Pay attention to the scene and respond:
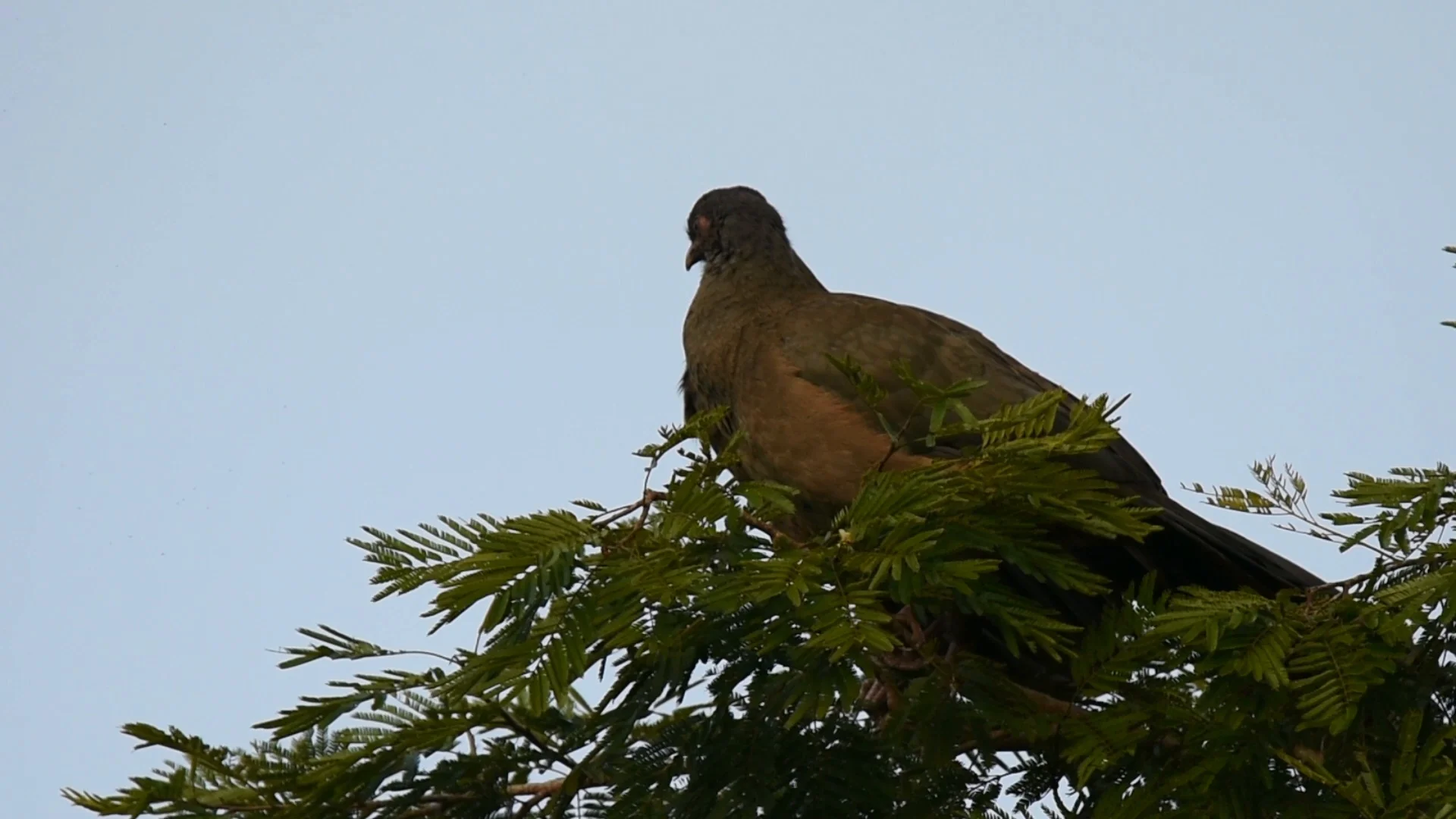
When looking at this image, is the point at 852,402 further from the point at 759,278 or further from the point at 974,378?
the point at 759,278

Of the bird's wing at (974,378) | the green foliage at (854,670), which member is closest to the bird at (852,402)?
the bird's wing at (974,378)

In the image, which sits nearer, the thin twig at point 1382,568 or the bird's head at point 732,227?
the thin twig at point 1382,568

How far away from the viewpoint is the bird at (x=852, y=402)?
5.00 m

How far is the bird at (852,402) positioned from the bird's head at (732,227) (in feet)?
0.45

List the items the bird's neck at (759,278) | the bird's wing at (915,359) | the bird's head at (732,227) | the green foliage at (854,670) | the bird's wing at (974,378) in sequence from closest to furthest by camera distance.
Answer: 1. the green foliage at (854,670)
2. the bird's wing at (974,378)
3. the bird's wing at (915,359)
4. the bird's neck at (759,278)
5. the bird's head at (732,227)

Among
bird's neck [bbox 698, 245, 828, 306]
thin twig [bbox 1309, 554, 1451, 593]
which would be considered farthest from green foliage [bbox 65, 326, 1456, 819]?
bird's neck [bbox 698, 245, 828, 306]

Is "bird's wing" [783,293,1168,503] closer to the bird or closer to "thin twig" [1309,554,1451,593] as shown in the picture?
the bird

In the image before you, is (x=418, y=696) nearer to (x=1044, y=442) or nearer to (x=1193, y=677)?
(x=1044, y=442)

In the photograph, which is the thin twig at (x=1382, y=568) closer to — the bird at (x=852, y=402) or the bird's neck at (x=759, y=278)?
the bird at (x=852, y=402)

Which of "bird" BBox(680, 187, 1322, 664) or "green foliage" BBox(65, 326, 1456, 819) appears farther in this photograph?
"bird" BBox(680, 187, 1322, 664)

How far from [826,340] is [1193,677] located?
2494 millimetres

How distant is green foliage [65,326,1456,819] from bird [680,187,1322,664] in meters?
1.01

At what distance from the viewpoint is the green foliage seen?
310cm

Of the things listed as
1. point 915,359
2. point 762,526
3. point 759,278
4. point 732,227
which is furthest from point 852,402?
point 762,526
